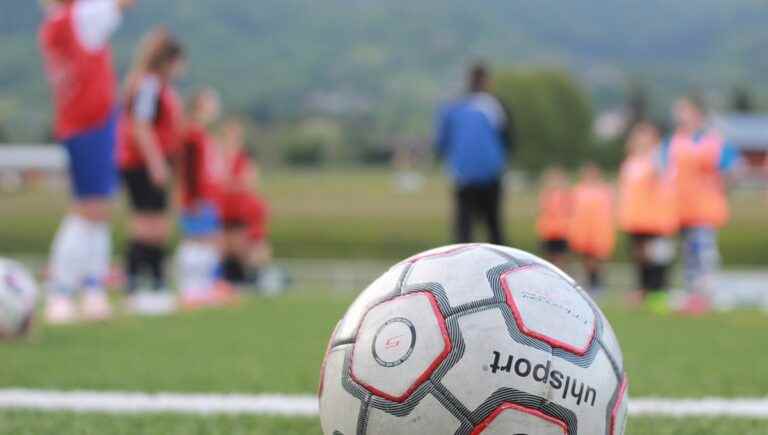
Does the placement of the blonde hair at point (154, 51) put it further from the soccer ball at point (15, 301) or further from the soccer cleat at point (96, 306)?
the soccer ball at point (15, 301)

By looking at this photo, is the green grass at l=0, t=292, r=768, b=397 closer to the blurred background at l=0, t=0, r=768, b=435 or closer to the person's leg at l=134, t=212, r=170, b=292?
the blurred background at l=0, t=0, r=768, b=435

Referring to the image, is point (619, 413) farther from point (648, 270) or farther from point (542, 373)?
point (648, 270)

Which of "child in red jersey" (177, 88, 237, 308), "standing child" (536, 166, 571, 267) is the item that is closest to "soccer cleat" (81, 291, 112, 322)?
"child in red jersey" (177, 88, 237, 308)

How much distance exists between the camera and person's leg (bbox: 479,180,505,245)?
321 inches

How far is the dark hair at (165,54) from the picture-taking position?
7199 mm

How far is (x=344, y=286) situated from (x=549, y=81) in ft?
291

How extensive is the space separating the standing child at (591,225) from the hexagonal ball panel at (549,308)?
1360 centimetres

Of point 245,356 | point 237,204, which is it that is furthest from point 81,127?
point 237,204

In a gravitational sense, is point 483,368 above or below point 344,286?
above

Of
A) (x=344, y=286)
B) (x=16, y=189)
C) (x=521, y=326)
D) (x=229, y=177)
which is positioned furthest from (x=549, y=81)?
(x=521, y=326)

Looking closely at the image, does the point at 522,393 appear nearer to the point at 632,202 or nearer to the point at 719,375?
the point at 719,375

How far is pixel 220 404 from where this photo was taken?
3.22 meters

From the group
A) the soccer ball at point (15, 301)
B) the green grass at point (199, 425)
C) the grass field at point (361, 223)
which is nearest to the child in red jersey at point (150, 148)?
the soccer ball at point (15, 301)

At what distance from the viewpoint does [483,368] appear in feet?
6.19
